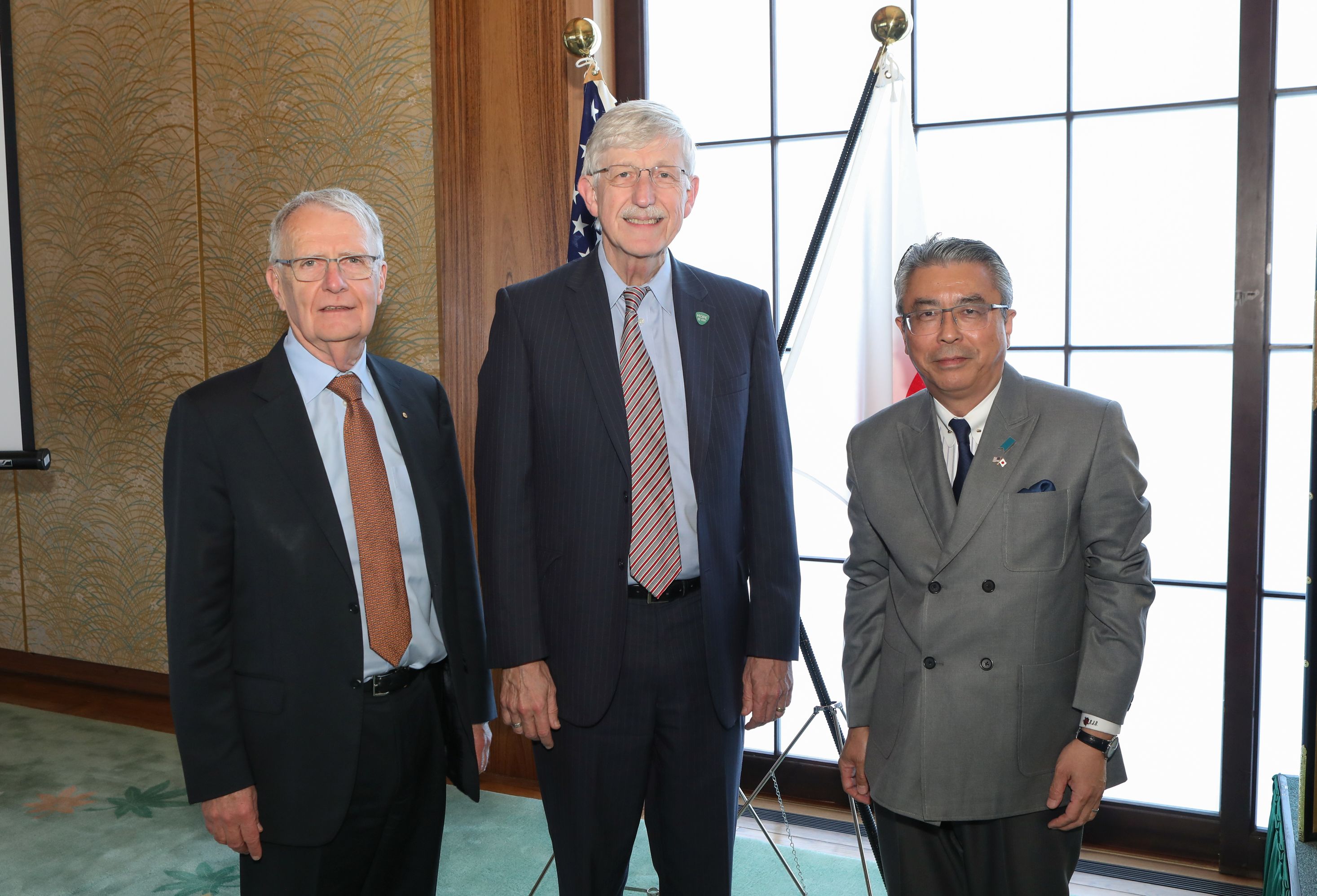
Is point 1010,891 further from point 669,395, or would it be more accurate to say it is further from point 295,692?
point 295,692

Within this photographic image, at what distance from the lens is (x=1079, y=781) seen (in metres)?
1.53

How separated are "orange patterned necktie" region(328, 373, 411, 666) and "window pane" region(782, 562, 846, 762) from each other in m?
1.81

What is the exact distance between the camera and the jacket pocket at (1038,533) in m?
1.55

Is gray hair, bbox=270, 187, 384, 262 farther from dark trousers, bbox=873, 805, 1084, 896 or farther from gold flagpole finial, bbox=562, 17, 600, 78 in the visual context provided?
dark trousers, bbox=873, 805, 1084, 896

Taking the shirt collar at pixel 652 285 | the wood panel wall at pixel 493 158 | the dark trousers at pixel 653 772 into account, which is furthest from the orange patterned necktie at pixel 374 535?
the wood panel wall at pixel 493 158

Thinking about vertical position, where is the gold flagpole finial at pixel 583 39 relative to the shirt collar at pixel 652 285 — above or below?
above

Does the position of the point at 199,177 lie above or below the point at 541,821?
above

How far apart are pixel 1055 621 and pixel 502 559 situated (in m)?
0.93

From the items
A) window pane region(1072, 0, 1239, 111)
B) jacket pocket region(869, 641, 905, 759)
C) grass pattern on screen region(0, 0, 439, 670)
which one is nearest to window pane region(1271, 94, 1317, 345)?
window pane region(1072, 0, 1239, 111)

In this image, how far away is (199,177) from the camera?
3.79 meters

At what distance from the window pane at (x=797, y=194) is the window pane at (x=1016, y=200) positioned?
11.9 inches

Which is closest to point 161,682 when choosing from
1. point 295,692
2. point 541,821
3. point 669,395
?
point 541,821

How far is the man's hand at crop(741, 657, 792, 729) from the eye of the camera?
6.22 ft

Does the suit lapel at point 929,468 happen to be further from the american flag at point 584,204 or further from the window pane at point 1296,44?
the window pane at point 1296,44
